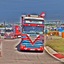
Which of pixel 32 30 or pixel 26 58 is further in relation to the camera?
pixel 32 30

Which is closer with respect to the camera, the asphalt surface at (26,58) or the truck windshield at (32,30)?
the asphalt surface at (26,58)

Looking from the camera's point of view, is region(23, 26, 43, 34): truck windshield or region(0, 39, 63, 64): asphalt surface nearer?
region(0, 39, 63, 64): asphalt surface

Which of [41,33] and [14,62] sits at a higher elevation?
[41,33]

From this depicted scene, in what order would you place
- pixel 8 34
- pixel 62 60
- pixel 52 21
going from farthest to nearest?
pixel 52 21 < pixel 8 34 < pixel 62 60

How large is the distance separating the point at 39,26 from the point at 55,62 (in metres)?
9.09

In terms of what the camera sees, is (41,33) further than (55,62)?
Yes

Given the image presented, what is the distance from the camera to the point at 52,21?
159 metres

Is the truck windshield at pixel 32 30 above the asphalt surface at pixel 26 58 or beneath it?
above

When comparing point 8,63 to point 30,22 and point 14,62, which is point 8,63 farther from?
point 30,22

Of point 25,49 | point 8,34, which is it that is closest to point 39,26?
point 25,49

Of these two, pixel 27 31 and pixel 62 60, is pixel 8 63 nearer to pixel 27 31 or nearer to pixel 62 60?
pixel 62 60

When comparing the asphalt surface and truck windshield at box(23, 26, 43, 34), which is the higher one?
truck windshield at box(23, 26, 43, 34)

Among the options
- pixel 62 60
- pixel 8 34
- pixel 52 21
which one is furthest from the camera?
pixel 52 21

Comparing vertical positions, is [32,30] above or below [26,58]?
above
